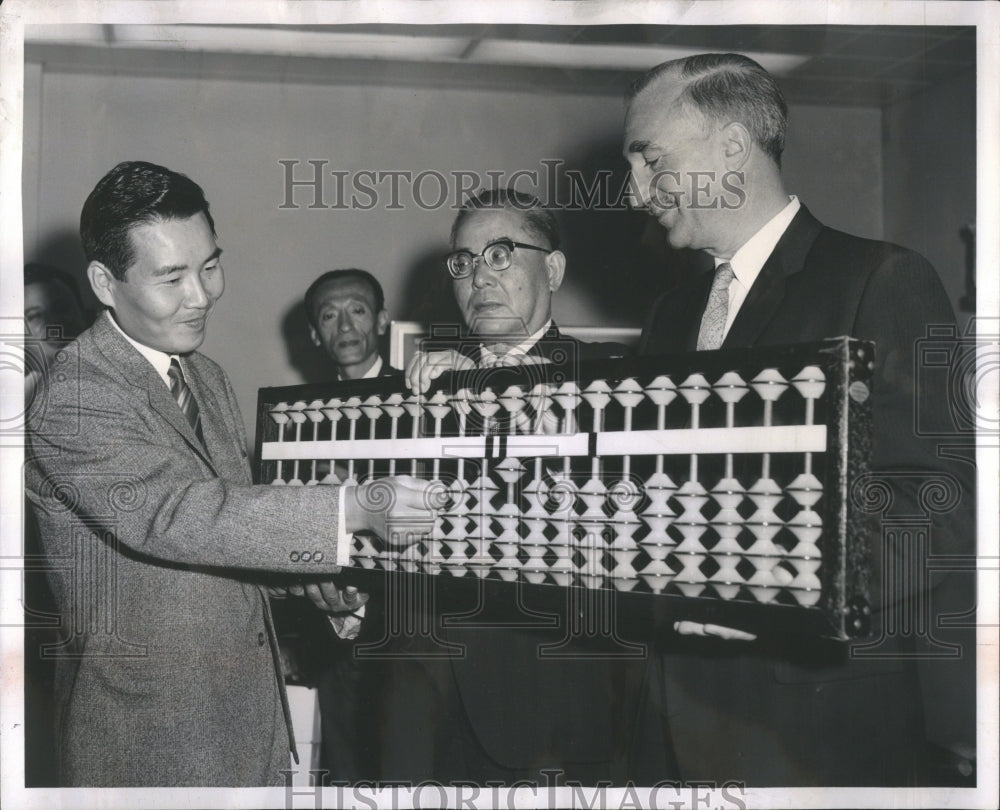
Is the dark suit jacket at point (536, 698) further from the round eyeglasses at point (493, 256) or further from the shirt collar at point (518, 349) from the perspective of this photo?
the round eyeglasses at point (493, 256)

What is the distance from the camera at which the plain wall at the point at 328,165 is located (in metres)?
1.79

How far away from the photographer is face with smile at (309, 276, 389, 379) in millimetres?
2266

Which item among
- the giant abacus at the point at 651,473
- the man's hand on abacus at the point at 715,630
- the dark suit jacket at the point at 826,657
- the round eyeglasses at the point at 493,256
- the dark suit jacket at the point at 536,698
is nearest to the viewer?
the giant abacus at the point at 651,473

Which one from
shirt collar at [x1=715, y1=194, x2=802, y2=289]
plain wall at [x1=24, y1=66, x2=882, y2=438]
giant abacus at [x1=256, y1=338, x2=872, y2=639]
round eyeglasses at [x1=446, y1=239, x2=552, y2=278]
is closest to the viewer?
giant abacus at [x1=256, y1=338, x2=872, y2=639]

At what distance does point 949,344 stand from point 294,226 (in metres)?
1.61

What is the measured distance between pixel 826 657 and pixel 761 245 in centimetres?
72

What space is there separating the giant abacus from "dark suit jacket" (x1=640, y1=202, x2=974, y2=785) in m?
0.22

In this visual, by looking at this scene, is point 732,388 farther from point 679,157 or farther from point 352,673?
point 352,673

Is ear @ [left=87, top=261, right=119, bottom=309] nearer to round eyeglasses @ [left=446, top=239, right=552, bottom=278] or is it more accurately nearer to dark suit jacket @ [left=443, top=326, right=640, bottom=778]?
round eyeglasses @ [left=446, top=239, right=552, bottom=278]

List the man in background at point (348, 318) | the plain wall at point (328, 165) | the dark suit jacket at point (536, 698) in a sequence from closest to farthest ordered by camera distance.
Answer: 1. the dark suit jacket at point (536, 698)
2. the plain wall at point (328, 165)
3. the man in background at point (348, 318)

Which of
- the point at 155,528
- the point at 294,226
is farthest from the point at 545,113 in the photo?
the point at 155,528

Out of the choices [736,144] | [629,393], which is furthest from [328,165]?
[629,393]

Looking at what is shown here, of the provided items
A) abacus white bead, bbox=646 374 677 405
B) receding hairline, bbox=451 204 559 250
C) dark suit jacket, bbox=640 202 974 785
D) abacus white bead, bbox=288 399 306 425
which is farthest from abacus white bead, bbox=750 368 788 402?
abacus white bead, bbox=288 399 306 425

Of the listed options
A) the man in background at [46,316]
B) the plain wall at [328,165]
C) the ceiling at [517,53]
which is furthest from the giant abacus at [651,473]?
the ceiling at [517,53]
